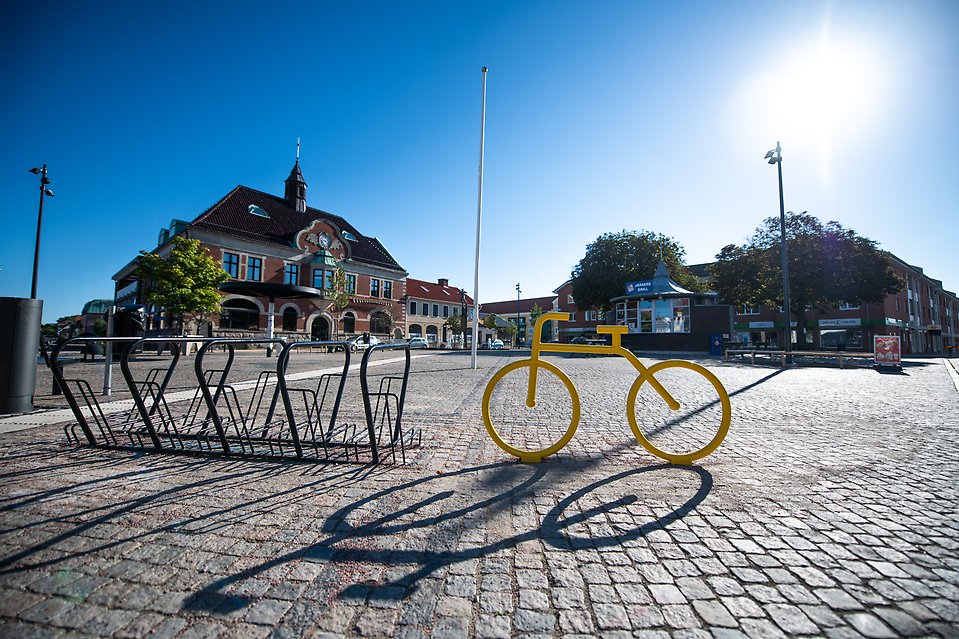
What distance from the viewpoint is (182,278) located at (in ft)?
80.5

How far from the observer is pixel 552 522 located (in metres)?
2.76

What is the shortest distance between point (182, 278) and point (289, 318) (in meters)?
13.4

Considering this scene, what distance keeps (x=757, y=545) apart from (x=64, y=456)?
6411mm

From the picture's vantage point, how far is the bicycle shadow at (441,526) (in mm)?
2047

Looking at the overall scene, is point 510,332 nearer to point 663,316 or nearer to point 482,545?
point 663,316

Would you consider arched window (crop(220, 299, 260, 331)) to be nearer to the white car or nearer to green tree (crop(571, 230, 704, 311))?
the white car

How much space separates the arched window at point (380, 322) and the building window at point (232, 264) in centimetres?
1469

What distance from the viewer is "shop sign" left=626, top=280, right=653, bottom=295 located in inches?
1157

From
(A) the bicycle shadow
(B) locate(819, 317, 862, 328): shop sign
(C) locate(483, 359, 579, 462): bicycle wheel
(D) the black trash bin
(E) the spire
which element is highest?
(E) the spire

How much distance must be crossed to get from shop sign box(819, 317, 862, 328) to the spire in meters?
60.5

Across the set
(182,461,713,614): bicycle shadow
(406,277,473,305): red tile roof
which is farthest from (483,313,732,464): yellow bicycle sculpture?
(406,277,473,305): red tile roof

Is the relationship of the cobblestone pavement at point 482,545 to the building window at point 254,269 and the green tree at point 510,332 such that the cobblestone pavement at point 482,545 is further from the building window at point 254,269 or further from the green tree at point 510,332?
the green tree at point 510,332

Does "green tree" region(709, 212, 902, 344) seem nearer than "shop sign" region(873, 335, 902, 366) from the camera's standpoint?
No

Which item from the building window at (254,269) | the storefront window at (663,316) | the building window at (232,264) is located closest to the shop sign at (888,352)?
the storefront window at (663,316)
